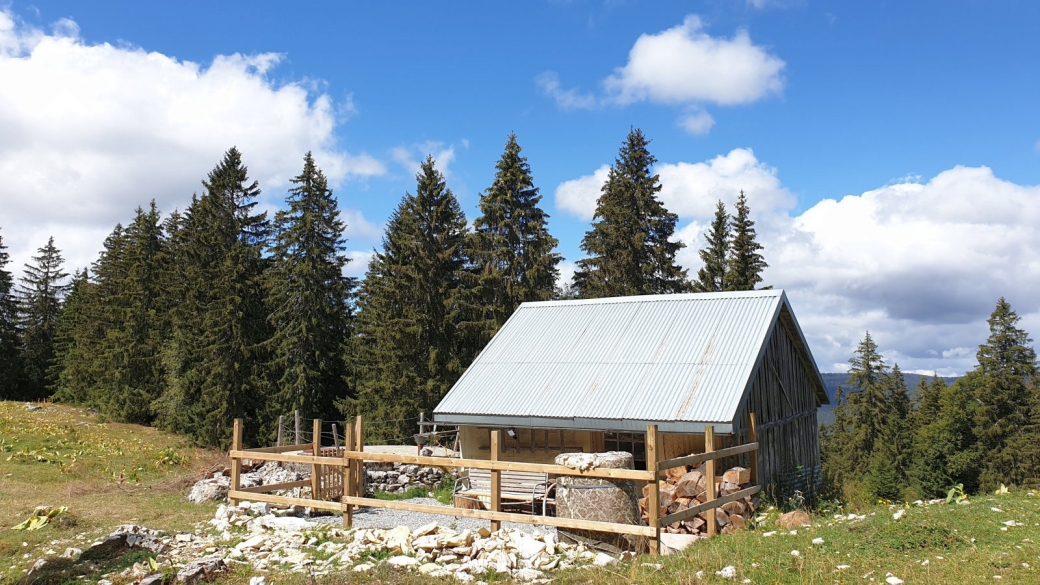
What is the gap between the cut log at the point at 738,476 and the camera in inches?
577

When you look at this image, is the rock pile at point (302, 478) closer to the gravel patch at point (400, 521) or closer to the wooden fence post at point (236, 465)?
the wooden fence post at point (236, 465)

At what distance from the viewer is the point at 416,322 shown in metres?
33.2

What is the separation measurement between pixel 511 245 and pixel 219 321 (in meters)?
16.1

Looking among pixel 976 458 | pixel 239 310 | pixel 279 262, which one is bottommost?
pixel 976 458

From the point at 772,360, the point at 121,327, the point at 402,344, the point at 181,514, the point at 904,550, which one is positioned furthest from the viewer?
the point at 121,327

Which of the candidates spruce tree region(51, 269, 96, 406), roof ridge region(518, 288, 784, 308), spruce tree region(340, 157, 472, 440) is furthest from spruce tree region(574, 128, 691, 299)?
spruce tree region(51, 269, 96, 406)

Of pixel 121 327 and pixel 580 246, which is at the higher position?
pixel 580 246

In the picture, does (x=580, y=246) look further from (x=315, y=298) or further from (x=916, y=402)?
(x=916, y=402)

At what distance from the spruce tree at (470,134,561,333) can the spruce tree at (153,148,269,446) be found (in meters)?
12.8

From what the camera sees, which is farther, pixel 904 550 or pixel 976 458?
pixel 976 458

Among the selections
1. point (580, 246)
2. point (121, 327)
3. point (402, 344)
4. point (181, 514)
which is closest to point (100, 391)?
point (121, 327)

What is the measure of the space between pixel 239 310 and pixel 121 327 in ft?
48.1

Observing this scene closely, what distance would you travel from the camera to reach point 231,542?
11430 millimetres

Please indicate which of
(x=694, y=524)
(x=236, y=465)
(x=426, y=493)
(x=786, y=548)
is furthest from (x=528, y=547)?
(x=426, y=493)
